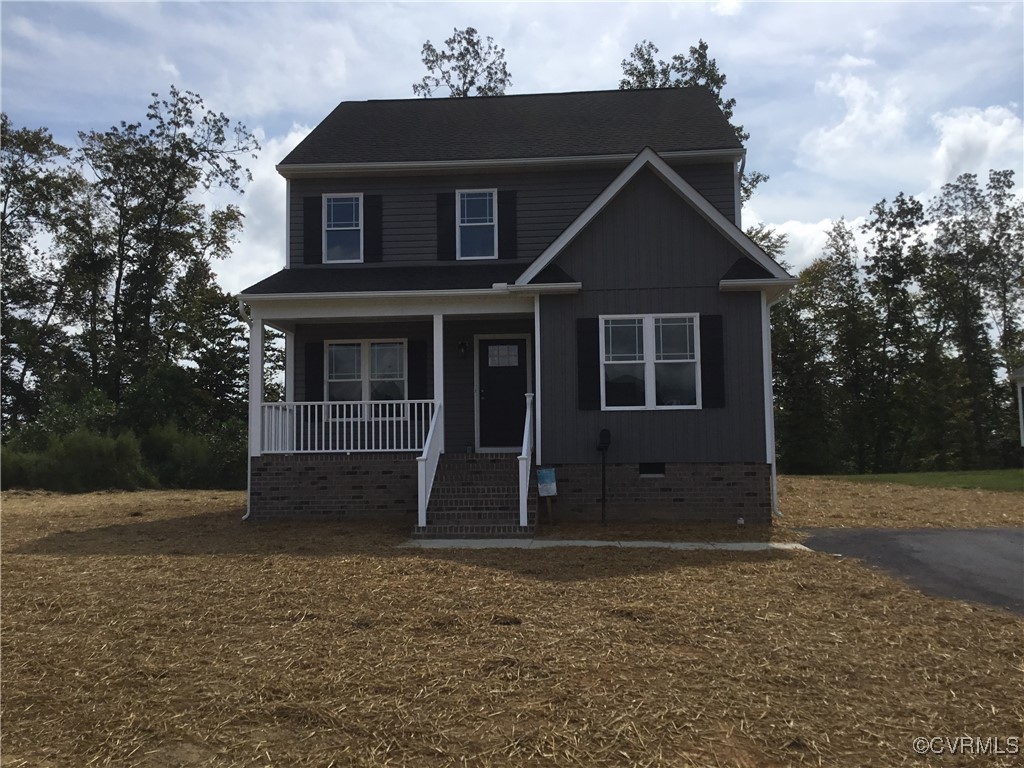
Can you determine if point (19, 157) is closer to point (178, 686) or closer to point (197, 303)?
point (197, 303)

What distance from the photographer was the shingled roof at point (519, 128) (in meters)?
14.6

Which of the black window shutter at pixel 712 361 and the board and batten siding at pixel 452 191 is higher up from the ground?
the board and batten siding at pixel 452 191

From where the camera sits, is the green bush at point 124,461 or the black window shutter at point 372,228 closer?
the black window shutter at point 372,228

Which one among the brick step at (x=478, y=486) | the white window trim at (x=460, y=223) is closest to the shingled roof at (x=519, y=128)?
the white window trim at (x=460, y=223)

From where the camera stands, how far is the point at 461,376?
14328mm

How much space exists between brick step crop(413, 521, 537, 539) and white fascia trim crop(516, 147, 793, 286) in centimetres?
368

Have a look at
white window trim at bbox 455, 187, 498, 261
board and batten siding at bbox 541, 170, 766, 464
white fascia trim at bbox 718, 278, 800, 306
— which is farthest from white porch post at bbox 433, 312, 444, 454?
white fascia trim at bbox 718, 278, 800, 306

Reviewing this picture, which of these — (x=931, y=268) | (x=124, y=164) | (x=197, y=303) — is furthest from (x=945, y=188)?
(x=124, y=164)

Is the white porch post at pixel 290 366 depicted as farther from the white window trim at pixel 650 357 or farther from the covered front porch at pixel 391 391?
the white window trim at pixel 650 357

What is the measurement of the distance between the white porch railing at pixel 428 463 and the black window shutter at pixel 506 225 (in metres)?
3.59

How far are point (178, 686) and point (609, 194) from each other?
9.19 m

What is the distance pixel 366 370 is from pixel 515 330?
2829mm

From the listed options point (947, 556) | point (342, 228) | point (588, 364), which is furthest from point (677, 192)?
point (342, 228)

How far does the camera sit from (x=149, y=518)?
1325cm
